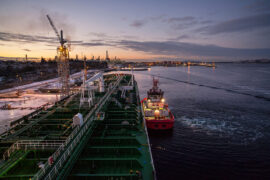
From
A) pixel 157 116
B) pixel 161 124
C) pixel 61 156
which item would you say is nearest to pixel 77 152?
pixel 61 156

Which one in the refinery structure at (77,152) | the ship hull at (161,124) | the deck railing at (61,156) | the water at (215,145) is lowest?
the water at (215,145)

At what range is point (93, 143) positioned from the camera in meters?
16.0

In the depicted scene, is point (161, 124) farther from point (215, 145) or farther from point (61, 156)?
point (61, 156)

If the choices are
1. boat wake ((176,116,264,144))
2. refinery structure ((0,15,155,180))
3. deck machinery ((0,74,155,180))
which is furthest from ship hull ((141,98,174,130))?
deck machinery ((0,74,155,180))

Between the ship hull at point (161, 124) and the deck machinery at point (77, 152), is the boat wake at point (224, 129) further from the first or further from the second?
the deck machinery at point (77, 152)

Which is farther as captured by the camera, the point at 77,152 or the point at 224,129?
the point at 224,129

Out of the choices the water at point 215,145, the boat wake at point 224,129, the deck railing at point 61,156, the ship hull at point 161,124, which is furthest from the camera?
the ship hull at point 161,124

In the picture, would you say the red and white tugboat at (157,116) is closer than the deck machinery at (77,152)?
No

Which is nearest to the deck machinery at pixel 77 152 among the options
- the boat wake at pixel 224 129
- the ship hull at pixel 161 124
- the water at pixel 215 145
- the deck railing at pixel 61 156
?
the deck railing at pixel 61 156

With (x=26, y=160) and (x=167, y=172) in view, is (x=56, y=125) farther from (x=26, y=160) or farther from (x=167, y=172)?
(x=167, y=172)

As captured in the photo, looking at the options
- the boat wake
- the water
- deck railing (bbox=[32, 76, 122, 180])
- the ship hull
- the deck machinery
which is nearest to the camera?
deck railing (bbox=[32, 76, 122, 180])

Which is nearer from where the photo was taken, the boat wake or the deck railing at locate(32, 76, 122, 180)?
the deck railing at locate(32, 76, 122, 180)

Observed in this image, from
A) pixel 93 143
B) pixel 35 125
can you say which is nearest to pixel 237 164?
pixel 93 143

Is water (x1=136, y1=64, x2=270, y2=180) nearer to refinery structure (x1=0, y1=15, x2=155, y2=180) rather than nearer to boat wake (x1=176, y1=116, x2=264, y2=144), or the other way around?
boat wake (x1=176, y1=116, x2=264, y2=144)
